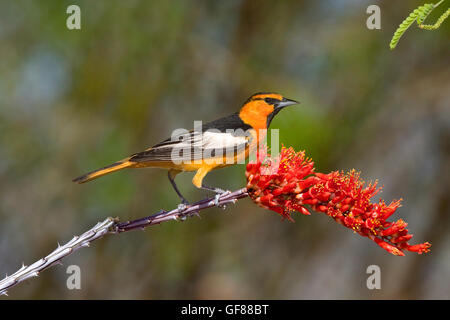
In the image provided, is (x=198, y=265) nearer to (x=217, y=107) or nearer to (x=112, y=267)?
(x=112, y=267)

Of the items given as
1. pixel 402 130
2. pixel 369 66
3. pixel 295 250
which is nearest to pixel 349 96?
pixel 369 66

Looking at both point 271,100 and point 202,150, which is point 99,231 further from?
point 271,100

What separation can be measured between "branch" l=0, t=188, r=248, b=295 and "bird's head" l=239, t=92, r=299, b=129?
0.96 m

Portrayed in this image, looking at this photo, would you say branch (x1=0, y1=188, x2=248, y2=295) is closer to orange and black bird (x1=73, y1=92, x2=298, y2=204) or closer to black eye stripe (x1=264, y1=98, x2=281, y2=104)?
orange and black bird (x1=73, y1=92, x2=298, y2=204)

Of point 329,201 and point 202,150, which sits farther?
→ point 202,150

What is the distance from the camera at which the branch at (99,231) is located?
7.55 ft

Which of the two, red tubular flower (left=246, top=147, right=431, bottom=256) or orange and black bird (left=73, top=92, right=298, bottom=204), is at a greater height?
orange and black bird (left=73, top=92, right=298, bottom=204)

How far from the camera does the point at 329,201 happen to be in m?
2.62

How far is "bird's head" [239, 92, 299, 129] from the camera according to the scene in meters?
3.52

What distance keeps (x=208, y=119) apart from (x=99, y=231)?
4.28m

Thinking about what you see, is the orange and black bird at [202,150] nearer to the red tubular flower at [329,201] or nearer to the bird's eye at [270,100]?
the bird's eye at [270,100]

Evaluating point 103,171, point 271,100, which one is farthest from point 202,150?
point 271,100

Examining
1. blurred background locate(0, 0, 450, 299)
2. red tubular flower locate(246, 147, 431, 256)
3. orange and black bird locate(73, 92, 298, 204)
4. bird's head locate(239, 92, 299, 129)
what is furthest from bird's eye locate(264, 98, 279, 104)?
blurred background locate(0, 0, 450, 299)

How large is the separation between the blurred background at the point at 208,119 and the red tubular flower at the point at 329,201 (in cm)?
313
